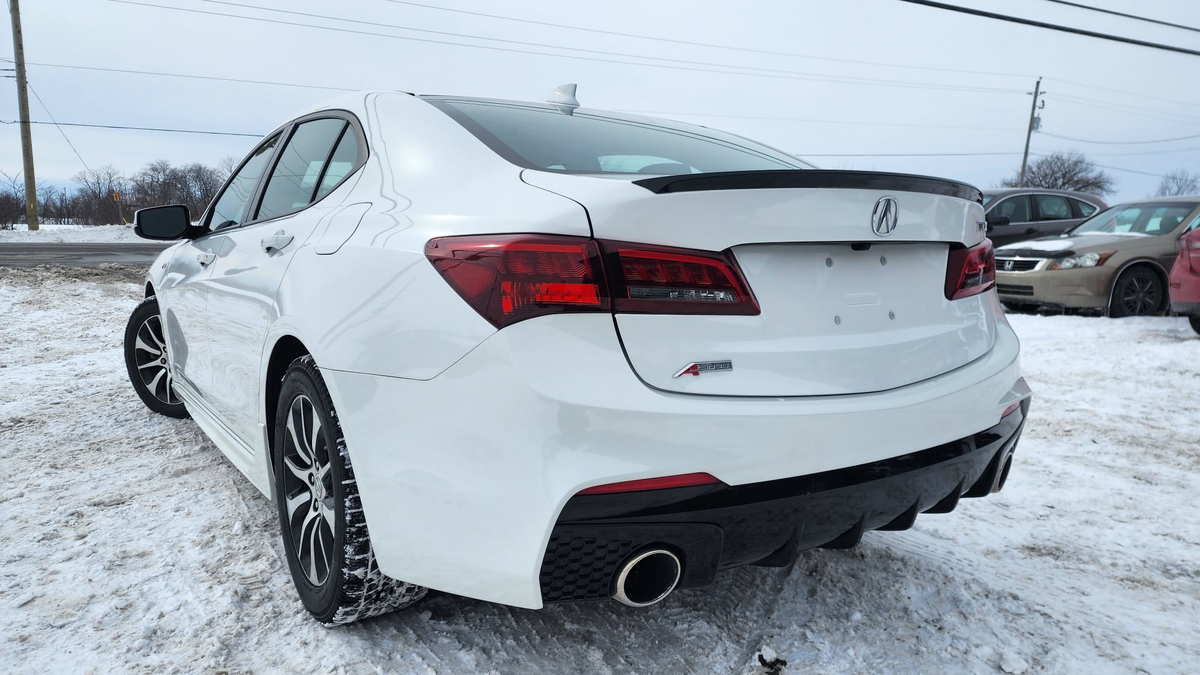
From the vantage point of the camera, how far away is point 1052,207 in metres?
11.9

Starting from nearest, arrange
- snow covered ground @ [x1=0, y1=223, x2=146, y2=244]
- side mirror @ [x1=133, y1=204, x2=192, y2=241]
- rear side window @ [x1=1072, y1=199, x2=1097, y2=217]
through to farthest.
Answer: side mirror @ [x1=133, y1=204, x2=192, y2=241]
rear side window @ [x1=1072, y1=199, x2=1097, y2=217]
snow covered ground @ [x1=0, y1=223, x2=146, y2=244]

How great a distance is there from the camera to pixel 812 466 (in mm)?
1683

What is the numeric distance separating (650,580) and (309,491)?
111 cm

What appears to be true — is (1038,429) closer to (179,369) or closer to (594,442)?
(594,442)

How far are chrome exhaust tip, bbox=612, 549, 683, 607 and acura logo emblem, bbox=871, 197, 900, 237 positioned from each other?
914 millimetres

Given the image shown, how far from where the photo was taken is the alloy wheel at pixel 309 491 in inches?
82.1

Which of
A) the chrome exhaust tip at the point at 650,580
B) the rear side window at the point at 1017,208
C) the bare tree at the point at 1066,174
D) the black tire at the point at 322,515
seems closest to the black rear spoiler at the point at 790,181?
the chrome exhaust tip at the point at 650,580

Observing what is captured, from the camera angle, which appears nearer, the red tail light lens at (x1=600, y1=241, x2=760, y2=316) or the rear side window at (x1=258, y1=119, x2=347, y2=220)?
the red tail light lens at (x1=600, y1=241, x2=760, y2=316)

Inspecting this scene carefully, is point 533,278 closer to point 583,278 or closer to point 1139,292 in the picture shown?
point 583,278

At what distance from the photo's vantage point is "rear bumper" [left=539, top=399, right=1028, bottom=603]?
5.16 feet

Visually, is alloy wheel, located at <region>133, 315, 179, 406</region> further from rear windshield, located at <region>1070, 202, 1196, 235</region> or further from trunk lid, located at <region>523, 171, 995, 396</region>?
rear windshield, located at <region>1070, 202, 1196, 235</region>

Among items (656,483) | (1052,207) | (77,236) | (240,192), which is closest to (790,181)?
(656,483)

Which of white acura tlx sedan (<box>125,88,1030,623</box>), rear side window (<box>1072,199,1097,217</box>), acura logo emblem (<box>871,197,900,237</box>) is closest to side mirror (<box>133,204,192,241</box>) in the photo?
white acura tlx sedan (<box>125,88,1030,623</box>)

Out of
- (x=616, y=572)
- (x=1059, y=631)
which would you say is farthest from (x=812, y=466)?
(x=1059, y=631)
